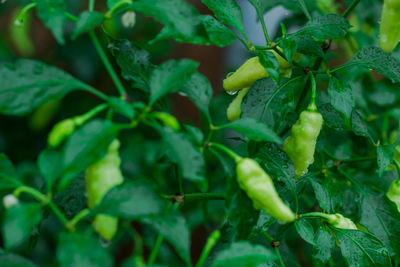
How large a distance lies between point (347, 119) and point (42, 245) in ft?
4.87

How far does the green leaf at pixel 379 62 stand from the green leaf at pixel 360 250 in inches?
10.2

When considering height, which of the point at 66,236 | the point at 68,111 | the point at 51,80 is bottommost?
the point at 68,111

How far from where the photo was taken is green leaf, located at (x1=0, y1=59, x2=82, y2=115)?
1.76 ft

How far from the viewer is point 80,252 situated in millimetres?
483

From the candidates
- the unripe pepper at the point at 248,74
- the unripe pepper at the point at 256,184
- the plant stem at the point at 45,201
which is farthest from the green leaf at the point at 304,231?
the plant stem at the point at 45,201

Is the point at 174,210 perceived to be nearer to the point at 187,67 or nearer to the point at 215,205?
the point at 187,67

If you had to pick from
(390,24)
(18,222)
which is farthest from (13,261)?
(390,24)

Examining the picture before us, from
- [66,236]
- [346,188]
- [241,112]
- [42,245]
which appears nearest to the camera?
[66,236]

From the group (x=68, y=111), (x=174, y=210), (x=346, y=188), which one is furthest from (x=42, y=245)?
(x=174, y=210)

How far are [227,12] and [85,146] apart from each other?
14.7 inches

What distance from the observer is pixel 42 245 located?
6.07 ft

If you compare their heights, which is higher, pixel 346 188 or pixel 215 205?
pixel 346 188

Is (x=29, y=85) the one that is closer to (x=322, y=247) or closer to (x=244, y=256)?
(x=244, y=256)

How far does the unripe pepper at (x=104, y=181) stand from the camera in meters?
0.56
